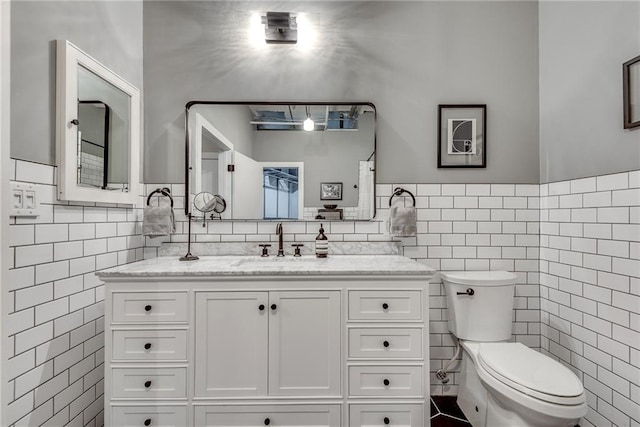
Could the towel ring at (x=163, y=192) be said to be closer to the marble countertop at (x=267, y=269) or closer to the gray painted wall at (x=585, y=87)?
the marble countertop at (x=267, y=269)

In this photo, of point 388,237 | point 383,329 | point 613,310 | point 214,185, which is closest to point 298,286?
point 383,329

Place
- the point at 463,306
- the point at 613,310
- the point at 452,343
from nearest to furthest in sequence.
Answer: the point at 613,310
the point at 463,306
the point at 452,343

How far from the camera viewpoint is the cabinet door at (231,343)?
160cm

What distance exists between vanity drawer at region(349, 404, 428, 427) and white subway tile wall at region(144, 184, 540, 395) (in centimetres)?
90

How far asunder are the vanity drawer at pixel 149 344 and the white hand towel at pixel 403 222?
4.37 ft

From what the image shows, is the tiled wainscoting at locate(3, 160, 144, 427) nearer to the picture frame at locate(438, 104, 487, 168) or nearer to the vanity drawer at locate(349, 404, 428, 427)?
the vanity drawer at locate(349, 404, 428, 427)

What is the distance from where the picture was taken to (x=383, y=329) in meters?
1.62

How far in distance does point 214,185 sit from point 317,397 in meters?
1.42

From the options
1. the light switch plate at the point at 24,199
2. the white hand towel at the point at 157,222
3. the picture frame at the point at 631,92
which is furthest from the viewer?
the white hand towel at the point at 157,222

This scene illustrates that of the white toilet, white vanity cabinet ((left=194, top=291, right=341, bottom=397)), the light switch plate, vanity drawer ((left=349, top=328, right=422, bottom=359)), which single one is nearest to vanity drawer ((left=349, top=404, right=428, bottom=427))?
white vanity cabinet ((left=194, top=291, right=341, bottom=397))

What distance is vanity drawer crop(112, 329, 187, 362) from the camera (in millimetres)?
1574

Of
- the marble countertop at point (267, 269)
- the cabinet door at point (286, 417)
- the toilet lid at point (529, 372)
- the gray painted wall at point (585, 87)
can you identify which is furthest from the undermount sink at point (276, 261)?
the gray painted wall at point (585, 87)

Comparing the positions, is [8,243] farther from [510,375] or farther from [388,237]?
[510,375]

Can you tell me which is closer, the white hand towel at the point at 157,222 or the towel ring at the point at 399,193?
the white hand towel at the point at 157,222
